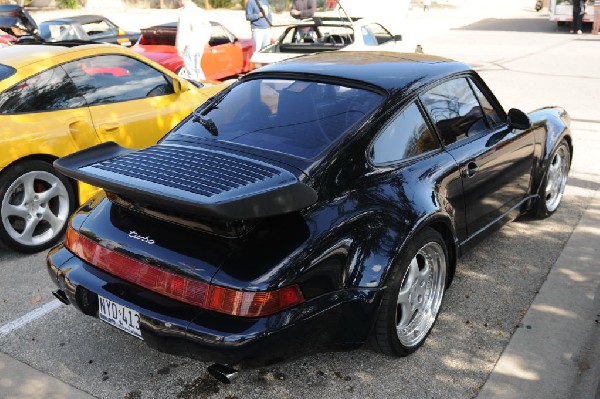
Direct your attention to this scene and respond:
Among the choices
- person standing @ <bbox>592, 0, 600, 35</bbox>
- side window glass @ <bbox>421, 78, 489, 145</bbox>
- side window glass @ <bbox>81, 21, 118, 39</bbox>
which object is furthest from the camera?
person standing @ <bbox>592, 0, 600, 35</bbox>

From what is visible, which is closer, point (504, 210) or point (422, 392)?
point (422, 392)

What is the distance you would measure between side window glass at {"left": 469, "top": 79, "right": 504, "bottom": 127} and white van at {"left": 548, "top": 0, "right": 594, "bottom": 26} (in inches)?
803

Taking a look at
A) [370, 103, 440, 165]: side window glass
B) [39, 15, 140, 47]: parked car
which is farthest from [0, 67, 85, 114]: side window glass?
[39, 15, 140, 47]: parked car

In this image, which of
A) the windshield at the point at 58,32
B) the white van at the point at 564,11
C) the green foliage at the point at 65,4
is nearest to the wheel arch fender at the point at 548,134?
the windshield at the point at 58,32

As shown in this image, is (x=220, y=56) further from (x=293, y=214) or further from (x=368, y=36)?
(x=293, y=214)

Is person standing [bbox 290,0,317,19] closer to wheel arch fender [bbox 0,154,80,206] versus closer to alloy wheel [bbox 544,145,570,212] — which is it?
alloy wheel [bbox 544,145,570,212]

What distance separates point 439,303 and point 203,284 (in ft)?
5.27

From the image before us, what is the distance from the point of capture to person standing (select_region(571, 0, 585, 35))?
2220cm

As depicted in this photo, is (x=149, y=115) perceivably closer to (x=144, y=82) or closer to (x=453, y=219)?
(x=144, y=82)

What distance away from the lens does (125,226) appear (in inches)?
132

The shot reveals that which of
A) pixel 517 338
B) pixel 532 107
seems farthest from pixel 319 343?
pixel 532 107

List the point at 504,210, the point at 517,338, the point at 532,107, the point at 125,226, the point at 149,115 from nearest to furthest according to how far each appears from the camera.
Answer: the point at 125,226 < the point at 517,338 < the point at 504,210 < the point at 149,115 < the point at 532,107

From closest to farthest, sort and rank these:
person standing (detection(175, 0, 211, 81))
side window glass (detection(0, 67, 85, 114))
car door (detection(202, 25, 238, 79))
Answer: side window glass (detection(0, 67, 85, 114)), person standing (detection(175, 0, 211, 81)), car door (detection(202, 25, 238, 79))

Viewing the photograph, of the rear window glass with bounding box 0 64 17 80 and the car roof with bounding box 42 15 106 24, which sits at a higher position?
the car roof with bounding box 42 15 106 24
